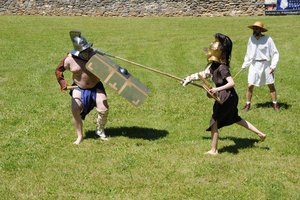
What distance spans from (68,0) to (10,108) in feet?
68.5

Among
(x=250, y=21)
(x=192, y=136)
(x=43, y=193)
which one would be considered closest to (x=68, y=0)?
(x=250, y=21)

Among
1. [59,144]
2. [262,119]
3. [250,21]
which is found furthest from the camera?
[250,21]

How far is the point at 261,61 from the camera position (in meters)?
10.5

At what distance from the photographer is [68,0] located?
30.5 metres

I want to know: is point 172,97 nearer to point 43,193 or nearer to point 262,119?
point 262,119

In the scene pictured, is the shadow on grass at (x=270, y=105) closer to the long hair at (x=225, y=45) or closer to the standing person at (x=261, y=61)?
the standing person at (x=261, y=61)

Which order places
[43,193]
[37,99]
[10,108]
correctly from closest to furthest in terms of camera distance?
[43,193] < [10,108] < [37,99]

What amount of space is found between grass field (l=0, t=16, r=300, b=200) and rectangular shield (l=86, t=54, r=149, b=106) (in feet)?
2.50

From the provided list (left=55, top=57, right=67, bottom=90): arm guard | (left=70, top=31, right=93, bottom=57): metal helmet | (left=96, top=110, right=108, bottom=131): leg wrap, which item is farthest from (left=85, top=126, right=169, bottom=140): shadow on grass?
(left=70, top=31, right=93, bottom=57): metal helmet

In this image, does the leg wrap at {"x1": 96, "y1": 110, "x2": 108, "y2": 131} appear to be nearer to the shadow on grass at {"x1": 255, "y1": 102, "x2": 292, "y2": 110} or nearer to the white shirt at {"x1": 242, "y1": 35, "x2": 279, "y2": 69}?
the white shirt at {"x1": 242, "y1": 35, "x2": 279, "y2": 69}

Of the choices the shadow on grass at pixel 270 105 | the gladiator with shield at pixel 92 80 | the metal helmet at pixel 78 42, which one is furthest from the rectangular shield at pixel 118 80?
the shadow on grass at pixel 270 105

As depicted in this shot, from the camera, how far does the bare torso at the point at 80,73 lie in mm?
7984

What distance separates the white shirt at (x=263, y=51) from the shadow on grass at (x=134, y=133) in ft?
9.03

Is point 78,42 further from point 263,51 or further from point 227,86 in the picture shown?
point 263,51
